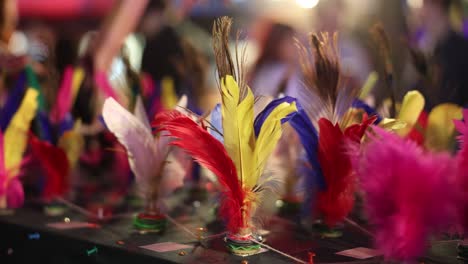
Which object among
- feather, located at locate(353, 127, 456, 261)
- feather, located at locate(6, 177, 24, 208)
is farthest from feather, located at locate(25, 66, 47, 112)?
feather, located at locate(353, 127, 456, 261)

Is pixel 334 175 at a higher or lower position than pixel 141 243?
higher

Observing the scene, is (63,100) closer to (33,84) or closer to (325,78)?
(33,84)

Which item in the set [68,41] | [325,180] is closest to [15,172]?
[68,41]

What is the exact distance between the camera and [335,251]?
1.65 metres

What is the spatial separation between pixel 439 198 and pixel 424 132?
2.41 feet

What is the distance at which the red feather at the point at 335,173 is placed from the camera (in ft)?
5.72

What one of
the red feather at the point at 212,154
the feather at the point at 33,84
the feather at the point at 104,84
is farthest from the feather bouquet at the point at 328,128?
the feather at the point at 33,84

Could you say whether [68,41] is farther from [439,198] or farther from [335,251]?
[439,198]

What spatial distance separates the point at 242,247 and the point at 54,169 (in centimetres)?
105

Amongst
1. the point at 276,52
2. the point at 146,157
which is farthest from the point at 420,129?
the point at 276,52

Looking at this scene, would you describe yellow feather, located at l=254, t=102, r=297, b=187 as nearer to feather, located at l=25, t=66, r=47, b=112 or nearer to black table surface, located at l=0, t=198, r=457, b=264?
black table surface, located at l=0, t=198, r=457, b=264

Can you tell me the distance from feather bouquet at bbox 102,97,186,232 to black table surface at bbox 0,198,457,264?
75mm

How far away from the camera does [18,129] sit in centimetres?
223

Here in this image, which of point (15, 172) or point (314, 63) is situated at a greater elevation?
point (314, 63)
